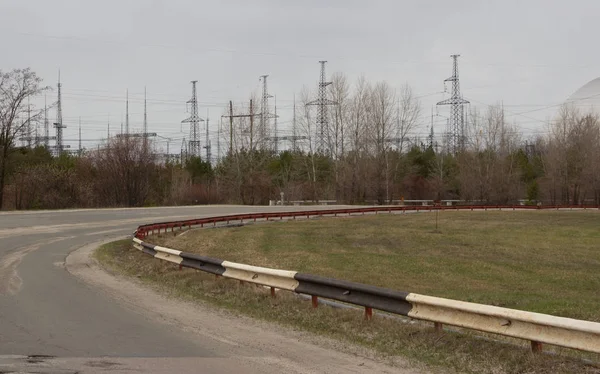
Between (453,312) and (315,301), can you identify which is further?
(315,301)

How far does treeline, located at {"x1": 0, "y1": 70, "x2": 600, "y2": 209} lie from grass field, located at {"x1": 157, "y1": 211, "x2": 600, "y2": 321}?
93.4 ft

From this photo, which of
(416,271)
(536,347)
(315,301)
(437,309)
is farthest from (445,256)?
(536,347)

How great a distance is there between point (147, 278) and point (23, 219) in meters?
25.5

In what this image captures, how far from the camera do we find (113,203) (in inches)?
2474

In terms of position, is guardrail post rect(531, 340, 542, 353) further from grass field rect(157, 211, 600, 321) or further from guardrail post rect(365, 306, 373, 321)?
grass field rect(157, 211, 600, 321)

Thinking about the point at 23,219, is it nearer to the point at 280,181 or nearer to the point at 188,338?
the point at 188,338

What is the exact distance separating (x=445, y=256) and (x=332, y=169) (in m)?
58.6

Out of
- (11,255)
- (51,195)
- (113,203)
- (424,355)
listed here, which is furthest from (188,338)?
(113,203)

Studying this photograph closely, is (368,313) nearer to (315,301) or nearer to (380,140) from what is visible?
(315,301)

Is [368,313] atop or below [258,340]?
atop

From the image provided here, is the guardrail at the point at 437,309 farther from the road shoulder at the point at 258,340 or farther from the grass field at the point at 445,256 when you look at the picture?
the grass field at the point at 445,256

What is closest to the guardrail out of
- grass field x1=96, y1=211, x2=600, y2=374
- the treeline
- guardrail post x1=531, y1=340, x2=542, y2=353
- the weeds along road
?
guardrail post x1=531, y1=340, x2=542, y2=353

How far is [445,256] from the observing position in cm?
2561

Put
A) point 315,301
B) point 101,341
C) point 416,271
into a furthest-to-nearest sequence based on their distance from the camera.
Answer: point 416,271, point 315,301, point 101,341
